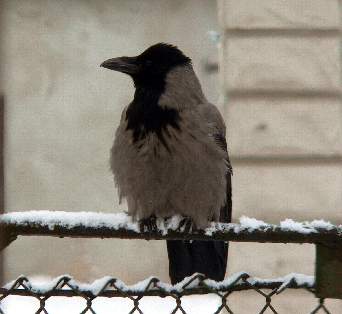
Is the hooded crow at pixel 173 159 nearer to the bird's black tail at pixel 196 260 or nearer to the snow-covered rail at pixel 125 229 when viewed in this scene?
the bird's black tail at pixel 196 260

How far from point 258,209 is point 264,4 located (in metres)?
0.74

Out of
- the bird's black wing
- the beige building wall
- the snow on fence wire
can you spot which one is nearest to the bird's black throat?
the bird's black wing

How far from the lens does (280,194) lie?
3.12 m

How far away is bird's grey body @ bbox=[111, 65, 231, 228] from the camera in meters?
1.77

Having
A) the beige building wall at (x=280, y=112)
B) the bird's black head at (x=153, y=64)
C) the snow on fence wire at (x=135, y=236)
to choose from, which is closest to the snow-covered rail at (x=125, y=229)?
the snow on fence wire at (x=135, y=236)

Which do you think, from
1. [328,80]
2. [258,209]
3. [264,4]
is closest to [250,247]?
[258,209]

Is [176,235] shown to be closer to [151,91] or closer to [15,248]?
[151,91]

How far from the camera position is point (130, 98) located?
348 centimetres

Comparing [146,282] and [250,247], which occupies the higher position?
[146,282]

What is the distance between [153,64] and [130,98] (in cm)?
155

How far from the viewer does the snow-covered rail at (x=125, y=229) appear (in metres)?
0.92

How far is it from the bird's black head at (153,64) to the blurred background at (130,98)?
111 centimetres

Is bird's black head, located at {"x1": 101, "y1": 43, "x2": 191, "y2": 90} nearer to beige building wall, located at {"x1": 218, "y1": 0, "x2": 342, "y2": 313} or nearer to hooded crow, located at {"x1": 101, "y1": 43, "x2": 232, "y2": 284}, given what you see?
hooded crow, located at {"x1": 101, "y1": 43, "x2": 232, "y2": 284}

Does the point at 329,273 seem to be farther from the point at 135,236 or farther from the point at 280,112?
the point at 280,112
